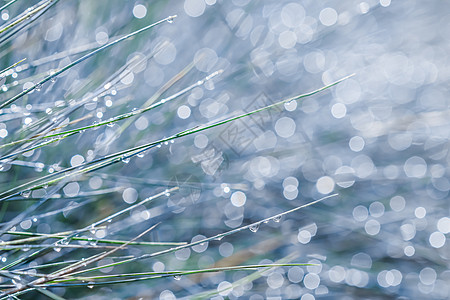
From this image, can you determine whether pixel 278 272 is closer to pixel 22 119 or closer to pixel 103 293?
pixel 103 293

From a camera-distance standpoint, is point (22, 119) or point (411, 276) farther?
point (411, 276)

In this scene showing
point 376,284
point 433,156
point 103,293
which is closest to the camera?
point 103,293

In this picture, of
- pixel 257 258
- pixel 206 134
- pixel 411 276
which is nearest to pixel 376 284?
pixel 411 276

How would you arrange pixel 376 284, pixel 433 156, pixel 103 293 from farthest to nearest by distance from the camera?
1. pixel 433 156
2. pixel 376 284
3. pixel 103 293

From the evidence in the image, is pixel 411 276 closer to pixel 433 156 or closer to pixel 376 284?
pixel 376 284

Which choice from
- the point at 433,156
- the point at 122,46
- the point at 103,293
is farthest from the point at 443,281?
the point at 122,46

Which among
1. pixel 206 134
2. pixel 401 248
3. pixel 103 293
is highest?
pixel 206 134

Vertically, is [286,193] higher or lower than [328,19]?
lower
